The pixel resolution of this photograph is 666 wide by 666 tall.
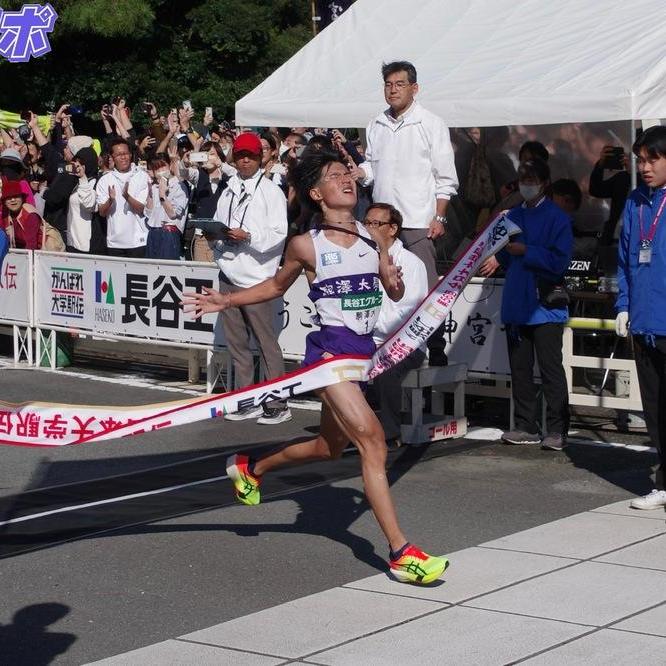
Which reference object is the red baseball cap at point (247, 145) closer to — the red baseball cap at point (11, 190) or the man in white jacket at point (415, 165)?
the man in white jacket at point (415, 165)

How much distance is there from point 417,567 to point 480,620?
547 mm

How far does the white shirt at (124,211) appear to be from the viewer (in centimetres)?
1520

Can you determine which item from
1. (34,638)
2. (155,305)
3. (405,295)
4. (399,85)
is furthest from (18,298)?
(34,638)

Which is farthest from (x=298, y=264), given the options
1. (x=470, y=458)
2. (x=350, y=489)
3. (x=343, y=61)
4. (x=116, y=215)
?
(x=116, y=215)

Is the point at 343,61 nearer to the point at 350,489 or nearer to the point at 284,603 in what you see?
the point at 350,489

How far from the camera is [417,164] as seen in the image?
10.8 metres

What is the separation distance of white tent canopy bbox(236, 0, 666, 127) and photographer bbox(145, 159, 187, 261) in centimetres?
251

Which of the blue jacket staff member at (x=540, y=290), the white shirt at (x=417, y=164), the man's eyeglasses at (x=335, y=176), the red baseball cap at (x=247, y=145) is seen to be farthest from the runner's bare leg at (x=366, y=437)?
the red baseball cap at (x=247, y=145)

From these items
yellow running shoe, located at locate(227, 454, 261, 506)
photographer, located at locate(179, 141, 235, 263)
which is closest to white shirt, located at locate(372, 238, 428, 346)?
yellow running shoe, located at locate(227, 454, 261, 506)

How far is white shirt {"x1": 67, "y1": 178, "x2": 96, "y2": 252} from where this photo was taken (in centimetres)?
1554

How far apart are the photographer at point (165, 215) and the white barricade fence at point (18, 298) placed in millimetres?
1318

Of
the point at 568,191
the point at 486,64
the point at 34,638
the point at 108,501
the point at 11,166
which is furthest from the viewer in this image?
the point at 11,166

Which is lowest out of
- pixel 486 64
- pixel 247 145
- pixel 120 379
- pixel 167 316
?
pixel 120 379

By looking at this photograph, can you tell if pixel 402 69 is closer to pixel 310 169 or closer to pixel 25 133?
pixel 310 169
